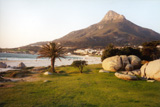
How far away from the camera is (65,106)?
7273mm

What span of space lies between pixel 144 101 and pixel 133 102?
3.06ft

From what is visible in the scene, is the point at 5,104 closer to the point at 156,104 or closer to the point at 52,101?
the point at 52,101

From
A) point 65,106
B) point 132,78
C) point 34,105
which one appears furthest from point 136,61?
point 34,105

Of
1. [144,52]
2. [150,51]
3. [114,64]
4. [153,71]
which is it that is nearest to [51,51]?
[114,64]

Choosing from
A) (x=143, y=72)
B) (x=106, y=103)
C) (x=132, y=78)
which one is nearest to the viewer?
(x=106, y=103)

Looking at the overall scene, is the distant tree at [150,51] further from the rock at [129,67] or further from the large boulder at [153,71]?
the large boulder at [153,71]

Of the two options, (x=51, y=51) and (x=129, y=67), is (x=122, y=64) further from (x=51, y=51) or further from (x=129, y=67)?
(x=51, y=51)

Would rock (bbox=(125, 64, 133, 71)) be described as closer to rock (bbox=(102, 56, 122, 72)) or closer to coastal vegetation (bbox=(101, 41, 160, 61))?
rock (bbox=(102, 56, 122, 72))

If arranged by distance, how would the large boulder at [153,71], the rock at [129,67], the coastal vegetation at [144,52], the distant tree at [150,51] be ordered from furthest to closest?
the distant tree at [150,51] < the coastal vegetation at [144,52] < the rock at [129,67] < the large boulder at [153,71]

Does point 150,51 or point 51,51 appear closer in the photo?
point 51,51

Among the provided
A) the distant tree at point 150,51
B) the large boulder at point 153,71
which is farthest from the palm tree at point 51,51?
the distant tree at point 150,51

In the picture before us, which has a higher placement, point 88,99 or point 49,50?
point 49,50

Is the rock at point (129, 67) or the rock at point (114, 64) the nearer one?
the rock at point (129, 67)

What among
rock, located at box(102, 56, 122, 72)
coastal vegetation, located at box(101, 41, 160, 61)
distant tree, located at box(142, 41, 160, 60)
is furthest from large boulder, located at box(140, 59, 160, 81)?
distant tree, located at box(142, 41, 160, 60)
